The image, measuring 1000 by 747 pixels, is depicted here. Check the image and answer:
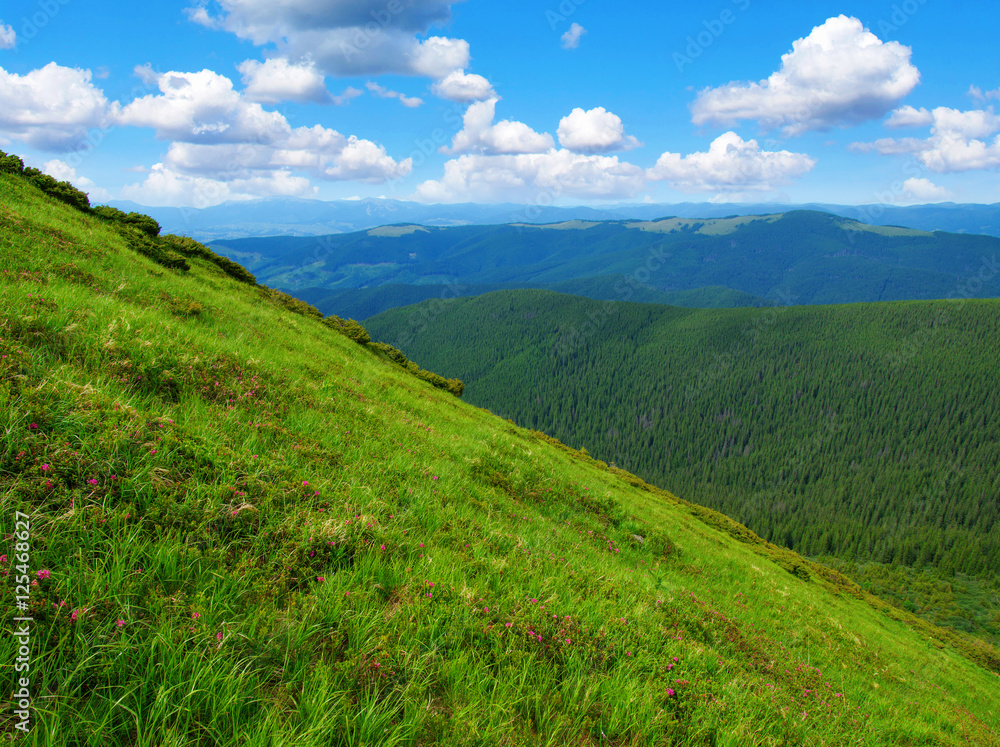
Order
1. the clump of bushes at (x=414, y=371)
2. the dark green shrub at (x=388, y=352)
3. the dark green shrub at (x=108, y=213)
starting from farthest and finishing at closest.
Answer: the clump of bushes at (x=414, y=371) < the dark green shrub at (x=388, y=352) < the dark green shrub at (x=108, y=213)

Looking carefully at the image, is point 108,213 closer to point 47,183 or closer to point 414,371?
point 47,183

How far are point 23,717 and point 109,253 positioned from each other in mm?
16920

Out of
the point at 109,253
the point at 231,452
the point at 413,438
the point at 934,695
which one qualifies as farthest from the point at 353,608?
the point at 934,695

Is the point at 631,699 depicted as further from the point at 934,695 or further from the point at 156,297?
the point at 934,695

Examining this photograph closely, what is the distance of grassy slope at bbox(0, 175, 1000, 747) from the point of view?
317 centimetres

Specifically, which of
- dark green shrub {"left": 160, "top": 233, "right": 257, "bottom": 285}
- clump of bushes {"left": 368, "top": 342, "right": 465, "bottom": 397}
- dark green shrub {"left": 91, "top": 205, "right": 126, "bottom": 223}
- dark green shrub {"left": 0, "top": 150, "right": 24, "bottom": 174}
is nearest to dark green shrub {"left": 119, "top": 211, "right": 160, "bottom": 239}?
dark green shrub {"left": 91, "top": 205, "right": 126, "bottom": 223}

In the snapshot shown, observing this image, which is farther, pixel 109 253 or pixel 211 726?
pixel 109 253

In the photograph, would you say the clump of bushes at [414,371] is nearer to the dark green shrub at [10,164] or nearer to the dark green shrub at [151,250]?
the dark green shrub at [151,250]

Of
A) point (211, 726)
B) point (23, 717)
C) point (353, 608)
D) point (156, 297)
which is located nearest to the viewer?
point (23, 717)

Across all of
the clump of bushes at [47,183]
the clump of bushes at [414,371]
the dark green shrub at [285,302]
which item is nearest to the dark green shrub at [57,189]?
the clump of bushes at [47,183]

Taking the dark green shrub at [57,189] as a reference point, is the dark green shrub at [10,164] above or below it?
above

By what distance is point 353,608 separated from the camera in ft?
14.2

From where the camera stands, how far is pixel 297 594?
417 cm

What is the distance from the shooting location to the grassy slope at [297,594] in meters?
3.17
